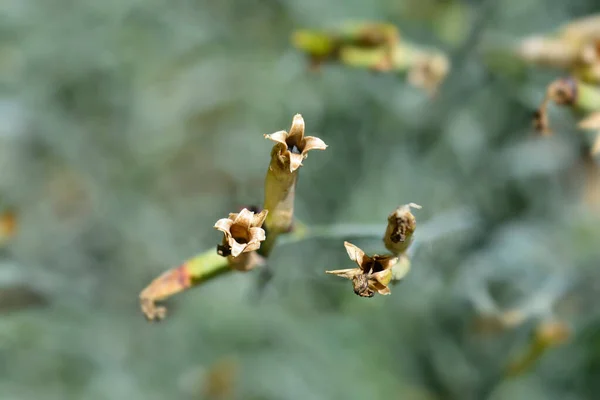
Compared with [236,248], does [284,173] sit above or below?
above

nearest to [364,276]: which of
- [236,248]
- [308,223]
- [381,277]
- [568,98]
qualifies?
[381,277]

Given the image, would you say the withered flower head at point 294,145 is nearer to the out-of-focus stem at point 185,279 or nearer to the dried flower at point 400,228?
the dried flower at point 400,228

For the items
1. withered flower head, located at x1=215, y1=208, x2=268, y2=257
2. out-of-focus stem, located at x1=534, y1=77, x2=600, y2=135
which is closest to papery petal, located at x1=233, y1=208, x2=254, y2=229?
withered flower head, located at x1=215, y1=208, x2=268, y2=257

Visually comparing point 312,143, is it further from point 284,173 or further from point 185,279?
point 185,279

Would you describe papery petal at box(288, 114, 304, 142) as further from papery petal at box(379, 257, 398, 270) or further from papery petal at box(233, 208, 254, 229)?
papery petal at box(379, 257, 398, 270)

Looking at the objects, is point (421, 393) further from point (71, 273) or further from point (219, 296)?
point (71, 273)

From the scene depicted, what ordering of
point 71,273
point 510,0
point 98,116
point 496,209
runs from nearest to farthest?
point 496,209, point 71,273, point 510,0, point 98,116

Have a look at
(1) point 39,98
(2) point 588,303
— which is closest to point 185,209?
(1) point 39,98
